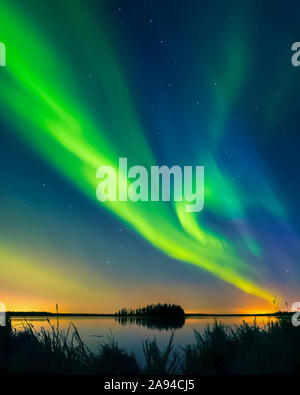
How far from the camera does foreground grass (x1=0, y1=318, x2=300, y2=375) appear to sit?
780cm

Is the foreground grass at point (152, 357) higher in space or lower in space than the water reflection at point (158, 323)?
lower

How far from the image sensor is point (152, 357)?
791 cm

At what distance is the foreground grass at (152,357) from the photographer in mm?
7805

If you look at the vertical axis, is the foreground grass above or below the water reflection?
below

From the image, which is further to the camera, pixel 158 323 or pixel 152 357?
pixel 158 323

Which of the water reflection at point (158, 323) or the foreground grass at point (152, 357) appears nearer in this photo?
the foreground grass at point (152, 357)

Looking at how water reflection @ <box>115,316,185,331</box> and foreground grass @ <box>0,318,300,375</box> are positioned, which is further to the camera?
water reflection @ <box>115,316,185,331</box>

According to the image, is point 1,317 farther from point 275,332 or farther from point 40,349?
point 275,332

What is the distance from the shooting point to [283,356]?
8.00m
